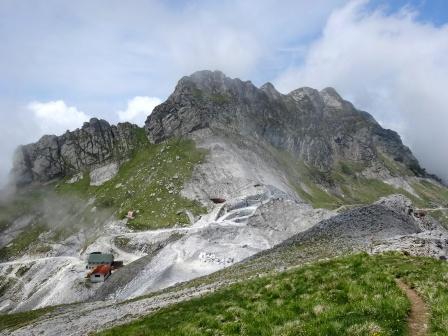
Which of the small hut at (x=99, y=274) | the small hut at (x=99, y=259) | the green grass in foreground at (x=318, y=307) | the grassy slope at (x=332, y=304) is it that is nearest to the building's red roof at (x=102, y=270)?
the small hut at (x=99, y=274)

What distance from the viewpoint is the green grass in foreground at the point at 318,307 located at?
1605 centimetres

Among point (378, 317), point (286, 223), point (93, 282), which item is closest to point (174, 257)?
point (93, 282)

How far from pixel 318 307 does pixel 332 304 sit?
74cm

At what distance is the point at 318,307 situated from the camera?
19234 mm

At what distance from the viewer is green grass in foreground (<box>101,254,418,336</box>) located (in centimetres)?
1605

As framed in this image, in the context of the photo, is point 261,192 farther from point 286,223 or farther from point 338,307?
point 338,307

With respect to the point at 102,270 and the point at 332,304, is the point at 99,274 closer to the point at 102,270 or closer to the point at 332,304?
the point at 102,270

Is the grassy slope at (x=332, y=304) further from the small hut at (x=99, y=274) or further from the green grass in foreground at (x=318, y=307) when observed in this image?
the small hut at (x=99, y=274)

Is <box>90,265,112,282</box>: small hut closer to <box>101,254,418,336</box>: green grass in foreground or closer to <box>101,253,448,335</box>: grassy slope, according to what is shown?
<box>101,253,448,335</box>: grassy slope

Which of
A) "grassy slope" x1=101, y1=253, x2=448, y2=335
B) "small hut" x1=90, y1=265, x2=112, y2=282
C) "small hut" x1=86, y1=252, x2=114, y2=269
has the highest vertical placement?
"small hut" x1=86, y1=252, x2=114, y2=269

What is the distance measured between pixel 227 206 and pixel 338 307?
16376cm

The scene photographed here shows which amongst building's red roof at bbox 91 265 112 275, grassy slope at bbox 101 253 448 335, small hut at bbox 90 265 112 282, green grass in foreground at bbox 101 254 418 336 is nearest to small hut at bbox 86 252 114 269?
building's red roof at bbox 91 265 112 275

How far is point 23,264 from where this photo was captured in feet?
586

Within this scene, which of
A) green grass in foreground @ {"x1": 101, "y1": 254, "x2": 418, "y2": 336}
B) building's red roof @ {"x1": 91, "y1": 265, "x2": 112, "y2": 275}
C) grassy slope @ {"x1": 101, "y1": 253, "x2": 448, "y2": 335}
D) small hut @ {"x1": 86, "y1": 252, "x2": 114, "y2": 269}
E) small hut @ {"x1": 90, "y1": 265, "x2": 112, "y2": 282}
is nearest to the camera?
grassy slope @ {"x1": 101, "y1": 253, "x2": 448, "y2": 335}
